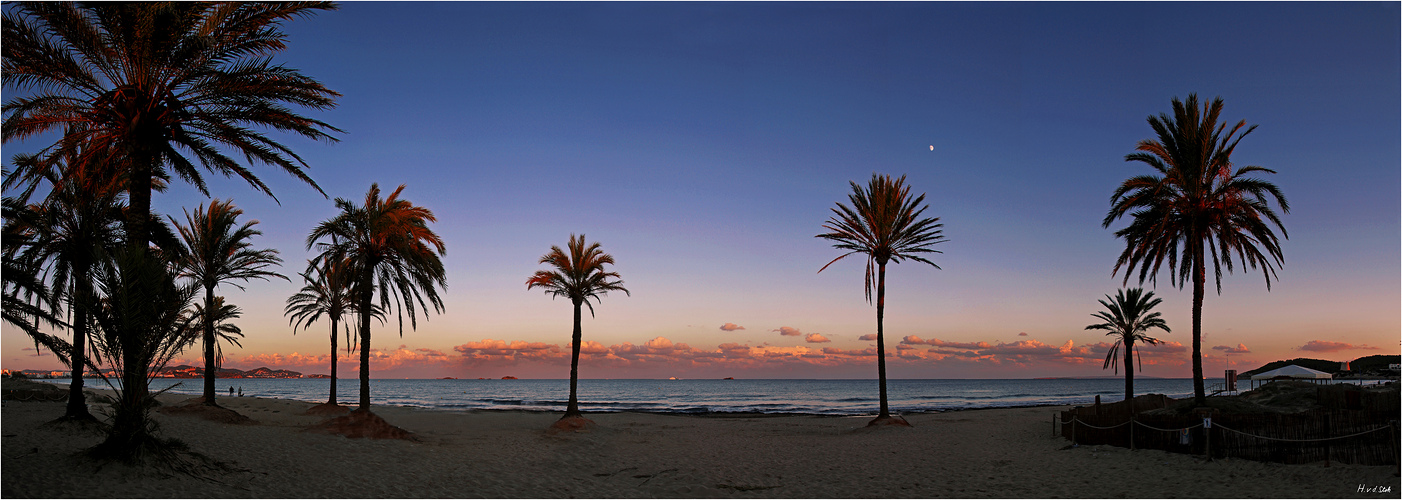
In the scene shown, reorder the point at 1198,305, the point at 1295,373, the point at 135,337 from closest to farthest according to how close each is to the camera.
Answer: the point at 135,337 < the point at 1198,305 < the point at 1295,373

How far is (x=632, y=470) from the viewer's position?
17.4 metres

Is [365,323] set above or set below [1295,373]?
above

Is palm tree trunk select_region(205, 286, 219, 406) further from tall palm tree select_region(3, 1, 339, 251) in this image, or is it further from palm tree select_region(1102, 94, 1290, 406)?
palm tree select_region(1102, 94, 1290, 406)

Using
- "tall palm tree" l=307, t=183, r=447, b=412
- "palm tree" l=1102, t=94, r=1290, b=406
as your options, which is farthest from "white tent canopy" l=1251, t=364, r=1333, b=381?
"tall palm tree" l=307, t=183, r=447, b=412

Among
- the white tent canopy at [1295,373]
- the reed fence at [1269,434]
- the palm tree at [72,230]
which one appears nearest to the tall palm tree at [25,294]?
the palm tree at [72,230]

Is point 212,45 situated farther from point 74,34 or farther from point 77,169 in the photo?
point 77,169

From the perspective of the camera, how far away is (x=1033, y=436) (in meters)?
23.9

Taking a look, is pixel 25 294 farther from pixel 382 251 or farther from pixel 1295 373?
pixel 1295 373

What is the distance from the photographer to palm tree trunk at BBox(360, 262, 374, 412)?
86.8ft

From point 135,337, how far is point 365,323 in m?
14.4

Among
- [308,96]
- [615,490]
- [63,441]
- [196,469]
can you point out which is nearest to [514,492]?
[615,490]

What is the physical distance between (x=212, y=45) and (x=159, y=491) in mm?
→ 9741

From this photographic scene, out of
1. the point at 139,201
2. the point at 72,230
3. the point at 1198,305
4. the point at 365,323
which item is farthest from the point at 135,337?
the point at 1198,305

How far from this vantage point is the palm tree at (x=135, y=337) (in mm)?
11359
